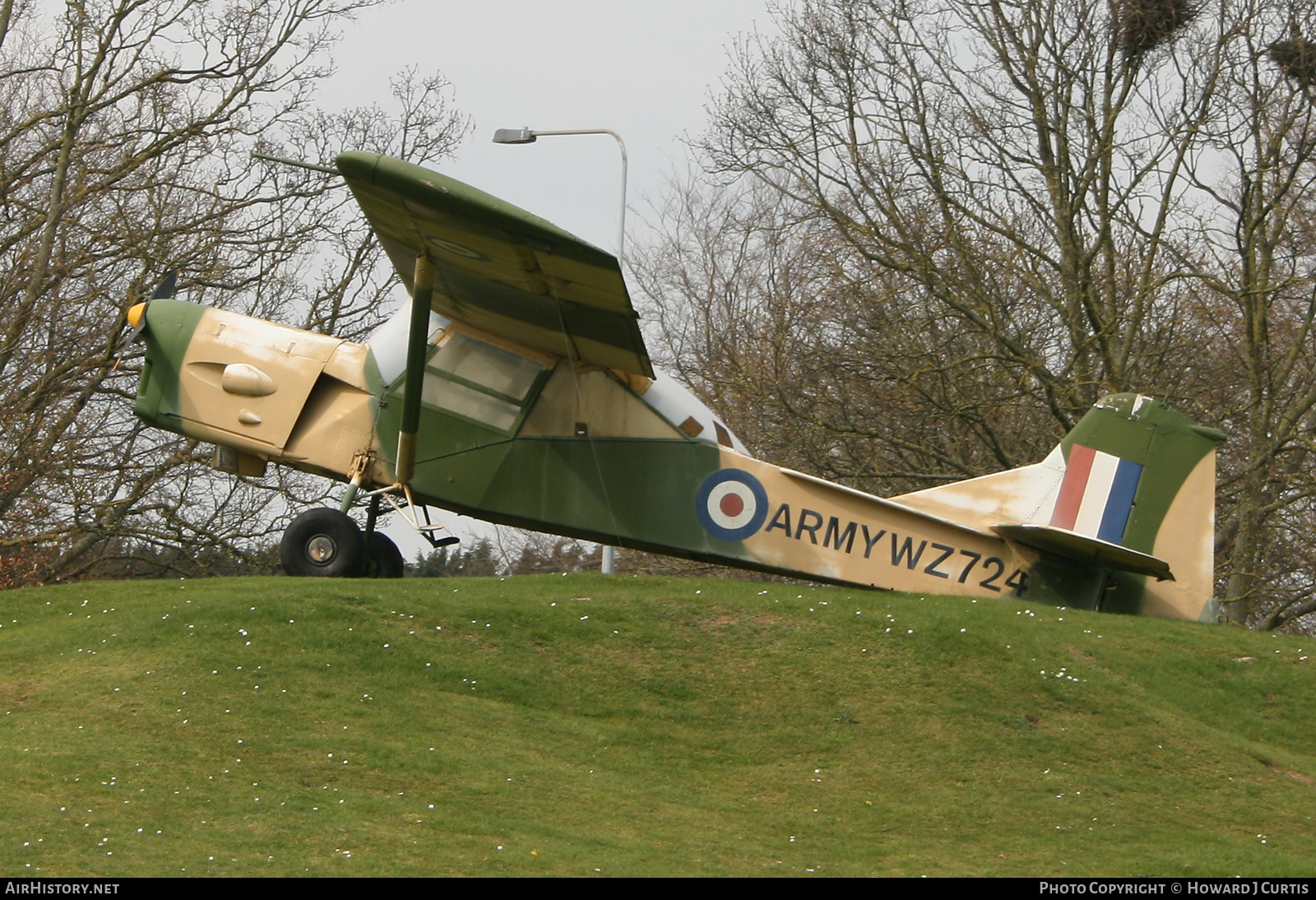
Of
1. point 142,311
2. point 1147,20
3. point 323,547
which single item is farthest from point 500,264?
point 1147,20

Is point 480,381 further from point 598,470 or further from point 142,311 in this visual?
point 142,311

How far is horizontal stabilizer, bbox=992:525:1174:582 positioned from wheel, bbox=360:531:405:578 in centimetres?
530

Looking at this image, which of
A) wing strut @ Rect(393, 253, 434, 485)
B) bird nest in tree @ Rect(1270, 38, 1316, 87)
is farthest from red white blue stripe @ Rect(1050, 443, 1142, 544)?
bird nest in tree @ Rect(1270, 38, 1316, 87)

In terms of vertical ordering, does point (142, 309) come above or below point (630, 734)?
above

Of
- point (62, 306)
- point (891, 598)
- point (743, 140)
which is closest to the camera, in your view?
point (891, 598)

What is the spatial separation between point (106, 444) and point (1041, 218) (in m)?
15.5

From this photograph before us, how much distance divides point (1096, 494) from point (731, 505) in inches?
126

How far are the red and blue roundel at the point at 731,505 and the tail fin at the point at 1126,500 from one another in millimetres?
1427

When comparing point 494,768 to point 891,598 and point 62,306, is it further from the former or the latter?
point 62,306

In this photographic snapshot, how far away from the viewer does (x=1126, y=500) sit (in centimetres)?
1203

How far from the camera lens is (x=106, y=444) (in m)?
22.3

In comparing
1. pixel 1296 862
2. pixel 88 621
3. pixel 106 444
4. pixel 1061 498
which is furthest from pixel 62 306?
pixel 1296 862

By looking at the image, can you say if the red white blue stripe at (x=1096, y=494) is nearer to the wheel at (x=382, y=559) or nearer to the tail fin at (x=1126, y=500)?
the tail fin at (x=1126, y=500)

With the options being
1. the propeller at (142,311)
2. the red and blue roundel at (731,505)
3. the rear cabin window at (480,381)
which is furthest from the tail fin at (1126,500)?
the propeller at (142,311)
